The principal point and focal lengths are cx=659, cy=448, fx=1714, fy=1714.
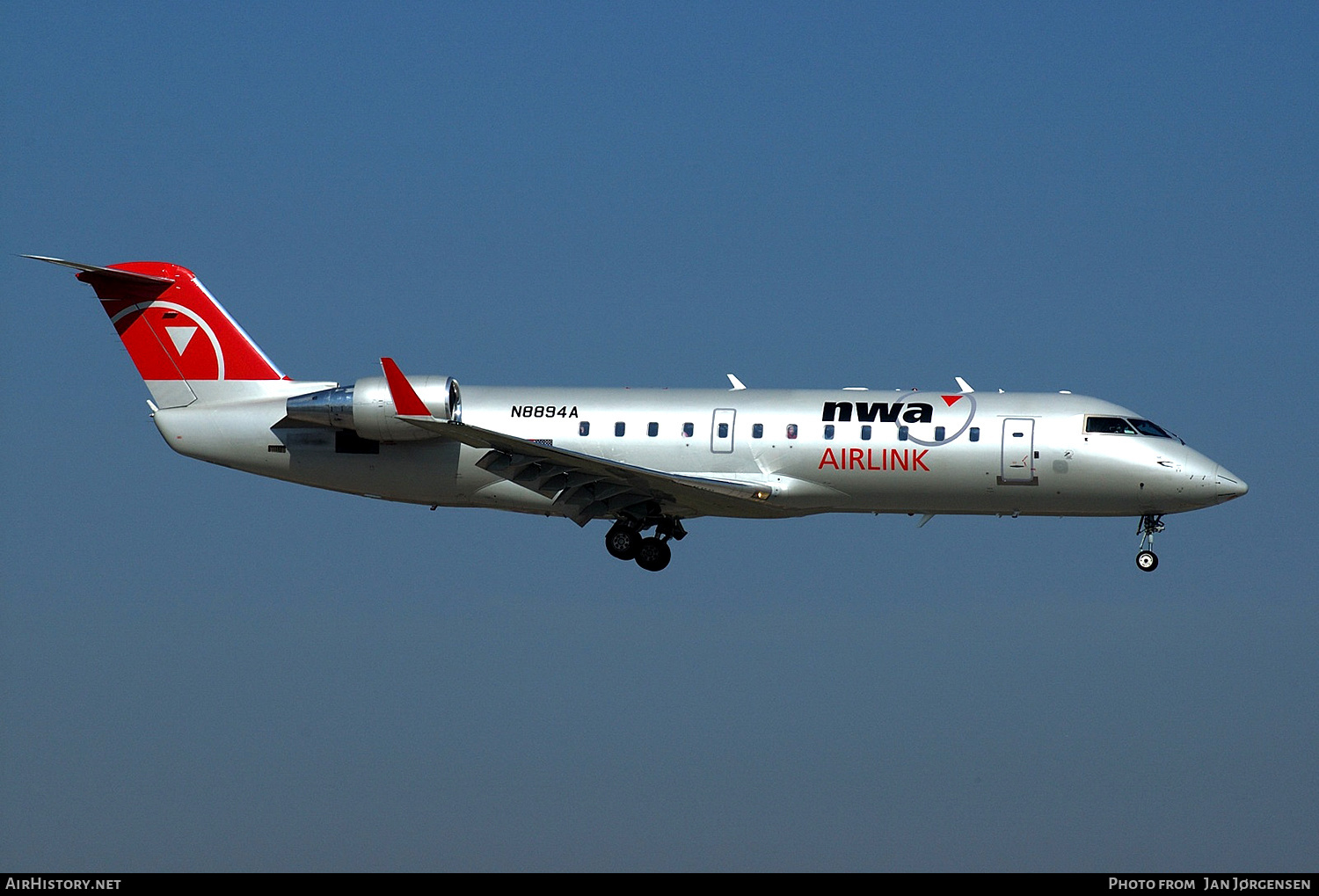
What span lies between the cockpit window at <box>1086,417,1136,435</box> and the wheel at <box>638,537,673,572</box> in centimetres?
965

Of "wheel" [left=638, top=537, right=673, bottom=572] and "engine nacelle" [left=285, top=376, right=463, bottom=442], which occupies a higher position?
"engine nacelle" [left=285, top=376, right=463, bottom=442]

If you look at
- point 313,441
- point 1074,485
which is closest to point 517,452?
point 313,441

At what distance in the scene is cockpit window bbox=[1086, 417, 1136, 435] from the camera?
36.5 metres

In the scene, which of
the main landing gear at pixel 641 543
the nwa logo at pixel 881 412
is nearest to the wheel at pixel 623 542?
the main landing gear at pixel 641 543

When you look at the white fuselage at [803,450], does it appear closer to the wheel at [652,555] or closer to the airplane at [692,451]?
the airplane at [692,451]

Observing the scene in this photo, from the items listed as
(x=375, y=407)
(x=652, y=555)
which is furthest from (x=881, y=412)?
(x=375, y=407)

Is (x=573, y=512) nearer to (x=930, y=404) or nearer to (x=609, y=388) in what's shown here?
(x=609, y=388)

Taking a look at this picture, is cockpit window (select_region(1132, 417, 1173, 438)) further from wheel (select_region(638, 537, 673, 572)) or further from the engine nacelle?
the engine nacelle

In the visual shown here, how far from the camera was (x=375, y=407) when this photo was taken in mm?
36562

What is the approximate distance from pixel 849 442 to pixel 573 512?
250 inches

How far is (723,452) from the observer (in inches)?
1465

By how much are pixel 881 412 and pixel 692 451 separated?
4181 mm

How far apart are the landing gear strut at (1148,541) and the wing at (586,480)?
7960 mm

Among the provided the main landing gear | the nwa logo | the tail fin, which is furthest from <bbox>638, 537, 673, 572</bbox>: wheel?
the tail fin
